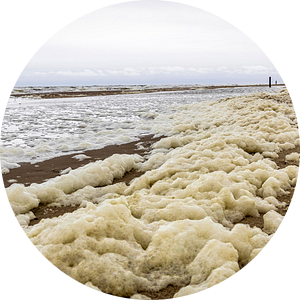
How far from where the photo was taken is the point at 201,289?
2.42m

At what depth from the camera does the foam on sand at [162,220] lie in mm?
2698

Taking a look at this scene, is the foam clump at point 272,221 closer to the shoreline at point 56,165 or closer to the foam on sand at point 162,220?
the foam on sand at point 162,220

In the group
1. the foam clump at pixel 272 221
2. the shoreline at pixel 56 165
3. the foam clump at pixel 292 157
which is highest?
the foam clump at pixel 292 157

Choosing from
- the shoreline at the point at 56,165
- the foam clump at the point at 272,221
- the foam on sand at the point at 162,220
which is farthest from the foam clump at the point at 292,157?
the shoreline at the point at 56,165

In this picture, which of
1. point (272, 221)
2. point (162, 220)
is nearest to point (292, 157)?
point (272, 221)

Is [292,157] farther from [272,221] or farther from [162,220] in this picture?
[162,220]

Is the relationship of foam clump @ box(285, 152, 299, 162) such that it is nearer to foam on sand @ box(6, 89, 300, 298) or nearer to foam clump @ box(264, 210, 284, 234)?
foam on sand @ box(6, 89, 300, 298)

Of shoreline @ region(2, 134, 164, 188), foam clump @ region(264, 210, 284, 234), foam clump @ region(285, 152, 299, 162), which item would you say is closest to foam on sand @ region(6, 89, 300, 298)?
foam clump @ region(264, 210, 284, 234)

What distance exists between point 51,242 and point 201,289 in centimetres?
168

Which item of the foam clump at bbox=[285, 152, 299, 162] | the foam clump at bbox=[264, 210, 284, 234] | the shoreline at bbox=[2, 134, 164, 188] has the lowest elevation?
the foam clump at bbox=[264, 210, 284, 234]

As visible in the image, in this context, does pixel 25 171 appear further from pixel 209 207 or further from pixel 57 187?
pixel 209 207

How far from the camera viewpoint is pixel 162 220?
364 centimetres

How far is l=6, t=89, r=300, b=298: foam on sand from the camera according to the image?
2698 mm

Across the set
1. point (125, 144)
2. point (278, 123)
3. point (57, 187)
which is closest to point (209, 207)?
point (57, 187)
